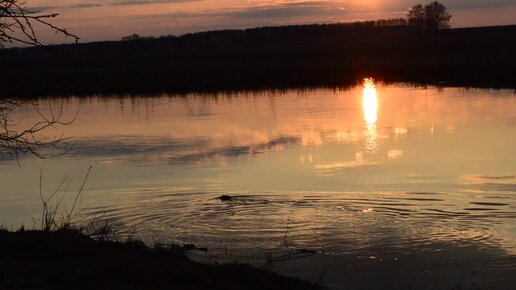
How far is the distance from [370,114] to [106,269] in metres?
19.1

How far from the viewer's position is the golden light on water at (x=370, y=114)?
19.5m

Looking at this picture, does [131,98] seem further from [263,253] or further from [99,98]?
[263,253]

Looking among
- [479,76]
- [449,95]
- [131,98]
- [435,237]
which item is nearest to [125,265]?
[435,237]

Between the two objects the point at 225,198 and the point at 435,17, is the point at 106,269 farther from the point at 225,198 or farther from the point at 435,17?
the point at 435,17

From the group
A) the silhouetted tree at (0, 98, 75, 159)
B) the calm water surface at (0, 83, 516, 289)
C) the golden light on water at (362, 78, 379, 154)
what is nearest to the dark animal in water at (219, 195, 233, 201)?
the calm water surface at (0, 83, 516, 289)

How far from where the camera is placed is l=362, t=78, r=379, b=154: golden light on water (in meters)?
19.5

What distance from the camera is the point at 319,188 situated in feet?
46.6

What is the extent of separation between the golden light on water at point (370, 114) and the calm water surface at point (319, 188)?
0.24 ft

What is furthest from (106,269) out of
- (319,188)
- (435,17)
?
(435,17)

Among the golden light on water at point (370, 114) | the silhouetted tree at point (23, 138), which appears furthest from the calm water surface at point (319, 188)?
the silhouetted tree at point (23, 138)

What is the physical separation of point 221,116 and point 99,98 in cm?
1227

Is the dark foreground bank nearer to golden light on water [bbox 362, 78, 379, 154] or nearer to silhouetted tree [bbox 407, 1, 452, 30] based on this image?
golden light on water [bbox 362, 78, 379, 154]

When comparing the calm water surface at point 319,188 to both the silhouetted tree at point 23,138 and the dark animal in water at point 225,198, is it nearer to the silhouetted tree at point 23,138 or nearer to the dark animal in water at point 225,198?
the dark animal in water at point 225,198

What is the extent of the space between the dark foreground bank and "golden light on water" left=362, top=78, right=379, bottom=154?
1008cm
